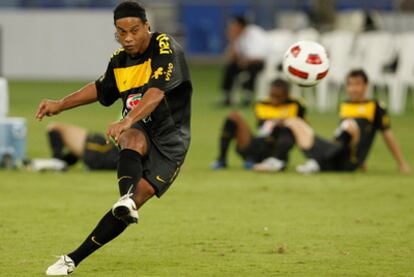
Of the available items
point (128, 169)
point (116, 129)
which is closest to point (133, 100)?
point (128, 169)

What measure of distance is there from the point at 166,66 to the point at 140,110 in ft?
1.45

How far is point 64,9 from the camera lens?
118ft

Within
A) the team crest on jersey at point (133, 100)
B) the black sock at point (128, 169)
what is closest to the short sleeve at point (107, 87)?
the team crest on jersey at point (133, 100)

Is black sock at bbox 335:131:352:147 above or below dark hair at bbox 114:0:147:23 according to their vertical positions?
below

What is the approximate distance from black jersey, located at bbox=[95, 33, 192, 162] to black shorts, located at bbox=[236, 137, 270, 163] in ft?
22.6

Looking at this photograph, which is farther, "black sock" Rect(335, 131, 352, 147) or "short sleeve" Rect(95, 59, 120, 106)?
"black sock" Rect(335, 131, 352, 147)

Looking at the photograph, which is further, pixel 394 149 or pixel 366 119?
pixel 366 119

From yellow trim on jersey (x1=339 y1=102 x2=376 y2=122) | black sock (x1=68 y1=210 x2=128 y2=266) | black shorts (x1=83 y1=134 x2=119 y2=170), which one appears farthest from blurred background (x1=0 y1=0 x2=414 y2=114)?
black sock (x1=68 y1=210 x2=128 y2=266)

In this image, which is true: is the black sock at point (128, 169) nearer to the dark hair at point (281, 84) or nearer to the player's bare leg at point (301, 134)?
the player's bare leg at point (301, 134)

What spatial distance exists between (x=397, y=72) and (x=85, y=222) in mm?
17556

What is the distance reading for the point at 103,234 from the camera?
313 inches

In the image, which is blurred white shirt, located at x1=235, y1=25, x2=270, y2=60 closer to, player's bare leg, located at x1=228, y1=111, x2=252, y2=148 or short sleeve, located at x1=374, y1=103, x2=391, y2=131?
player's bare leg, located at x1=228, y1=111, x2=252, y2=148

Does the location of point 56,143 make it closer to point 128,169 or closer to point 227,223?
point 227,223

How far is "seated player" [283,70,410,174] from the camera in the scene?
15.1 metres
